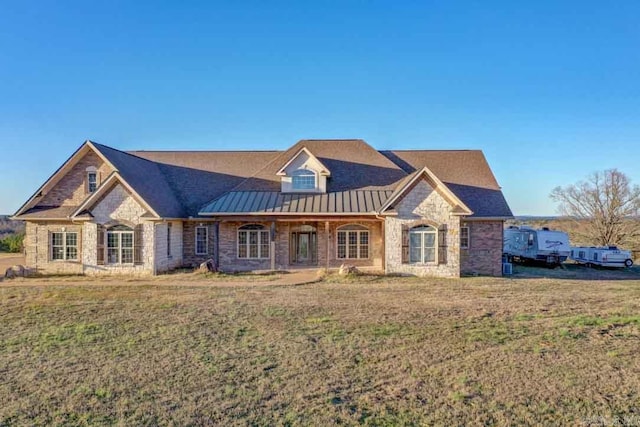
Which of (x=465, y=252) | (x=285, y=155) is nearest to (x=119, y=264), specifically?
(x=285, y=155)

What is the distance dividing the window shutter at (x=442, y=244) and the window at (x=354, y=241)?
4.17m

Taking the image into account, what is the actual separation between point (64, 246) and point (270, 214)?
1039 cm

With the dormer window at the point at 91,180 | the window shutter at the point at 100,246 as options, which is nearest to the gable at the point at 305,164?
the window shutter at the point at 100,246

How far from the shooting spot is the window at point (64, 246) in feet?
65.8

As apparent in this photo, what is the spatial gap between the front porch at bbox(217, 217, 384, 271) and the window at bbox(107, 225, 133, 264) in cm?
438

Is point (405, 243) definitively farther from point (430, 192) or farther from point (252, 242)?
point (252, 242)

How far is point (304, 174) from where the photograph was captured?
22.7 metres

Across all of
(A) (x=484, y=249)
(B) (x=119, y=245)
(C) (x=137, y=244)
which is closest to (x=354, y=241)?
(A) (x=484, y=249)

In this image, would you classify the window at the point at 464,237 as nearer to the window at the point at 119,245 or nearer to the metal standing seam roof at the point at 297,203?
the metal standing seam roof at the point at 297,203

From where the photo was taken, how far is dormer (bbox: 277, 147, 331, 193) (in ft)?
73.6

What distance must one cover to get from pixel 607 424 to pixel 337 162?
1998 centimetres

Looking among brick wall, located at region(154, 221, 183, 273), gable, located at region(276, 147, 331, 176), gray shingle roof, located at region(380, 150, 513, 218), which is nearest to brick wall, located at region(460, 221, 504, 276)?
gray shingle roof, located at region(380, 150, 513, 218)

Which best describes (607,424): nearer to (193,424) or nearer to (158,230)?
(193,424)

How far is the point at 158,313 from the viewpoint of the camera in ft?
38.9
